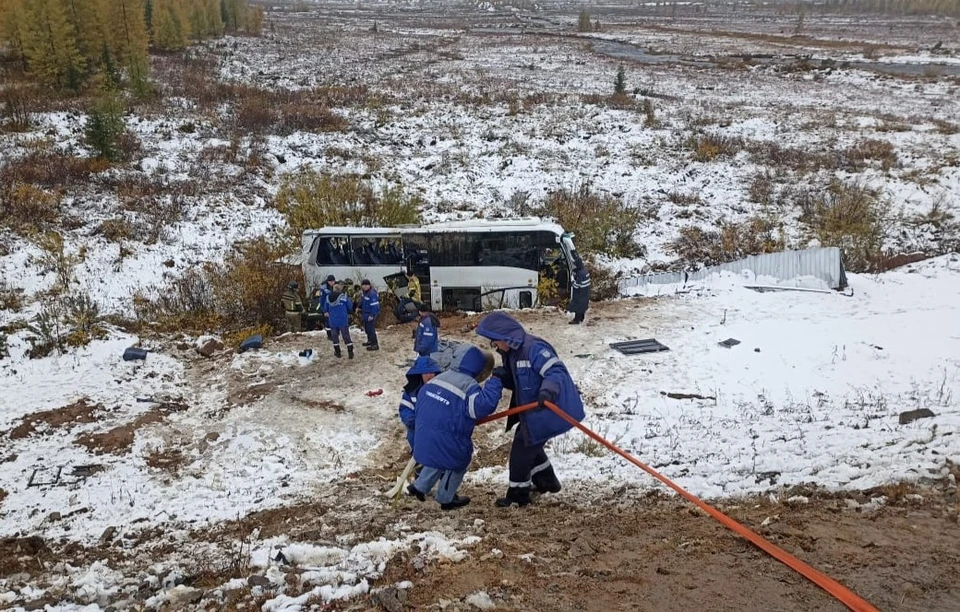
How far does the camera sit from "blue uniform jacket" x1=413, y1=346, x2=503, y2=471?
5.31m

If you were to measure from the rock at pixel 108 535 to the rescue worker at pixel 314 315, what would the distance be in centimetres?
593

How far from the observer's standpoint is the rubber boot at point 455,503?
6062 mm

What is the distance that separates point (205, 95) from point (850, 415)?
102ft

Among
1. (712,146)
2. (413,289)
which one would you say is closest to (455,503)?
(413,289)

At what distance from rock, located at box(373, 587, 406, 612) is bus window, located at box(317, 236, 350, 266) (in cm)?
979

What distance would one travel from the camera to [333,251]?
13.5 m

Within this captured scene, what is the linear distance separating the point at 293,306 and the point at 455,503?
7497 mm

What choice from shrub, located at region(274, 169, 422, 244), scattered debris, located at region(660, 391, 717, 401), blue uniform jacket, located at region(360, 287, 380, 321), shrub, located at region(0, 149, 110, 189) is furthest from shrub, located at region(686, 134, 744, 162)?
shrub, located at region(0, 149, 110, 189)

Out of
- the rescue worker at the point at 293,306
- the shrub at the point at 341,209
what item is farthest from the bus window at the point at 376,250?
the shrub at the point at 341,209

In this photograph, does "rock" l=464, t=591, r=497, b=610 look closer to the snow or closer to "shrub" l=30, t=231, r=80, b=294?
the snow

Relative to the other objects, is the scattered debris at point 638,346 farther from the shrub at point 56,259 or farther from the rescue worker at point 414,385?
the shrub at point 56,259

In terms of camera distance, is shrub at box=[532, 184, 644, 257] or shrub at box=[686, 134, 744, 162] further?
shrub at box=[686, 134, 744, 162]

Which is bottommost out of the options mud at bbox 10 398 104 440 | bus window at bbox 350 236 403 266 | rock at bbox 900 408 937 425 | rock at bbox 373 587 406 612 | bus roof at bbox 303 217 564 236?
mud at bbox 10 398 104 440

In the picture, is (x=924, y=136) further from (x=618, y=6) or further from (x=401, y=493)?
(x=618, y=6)
